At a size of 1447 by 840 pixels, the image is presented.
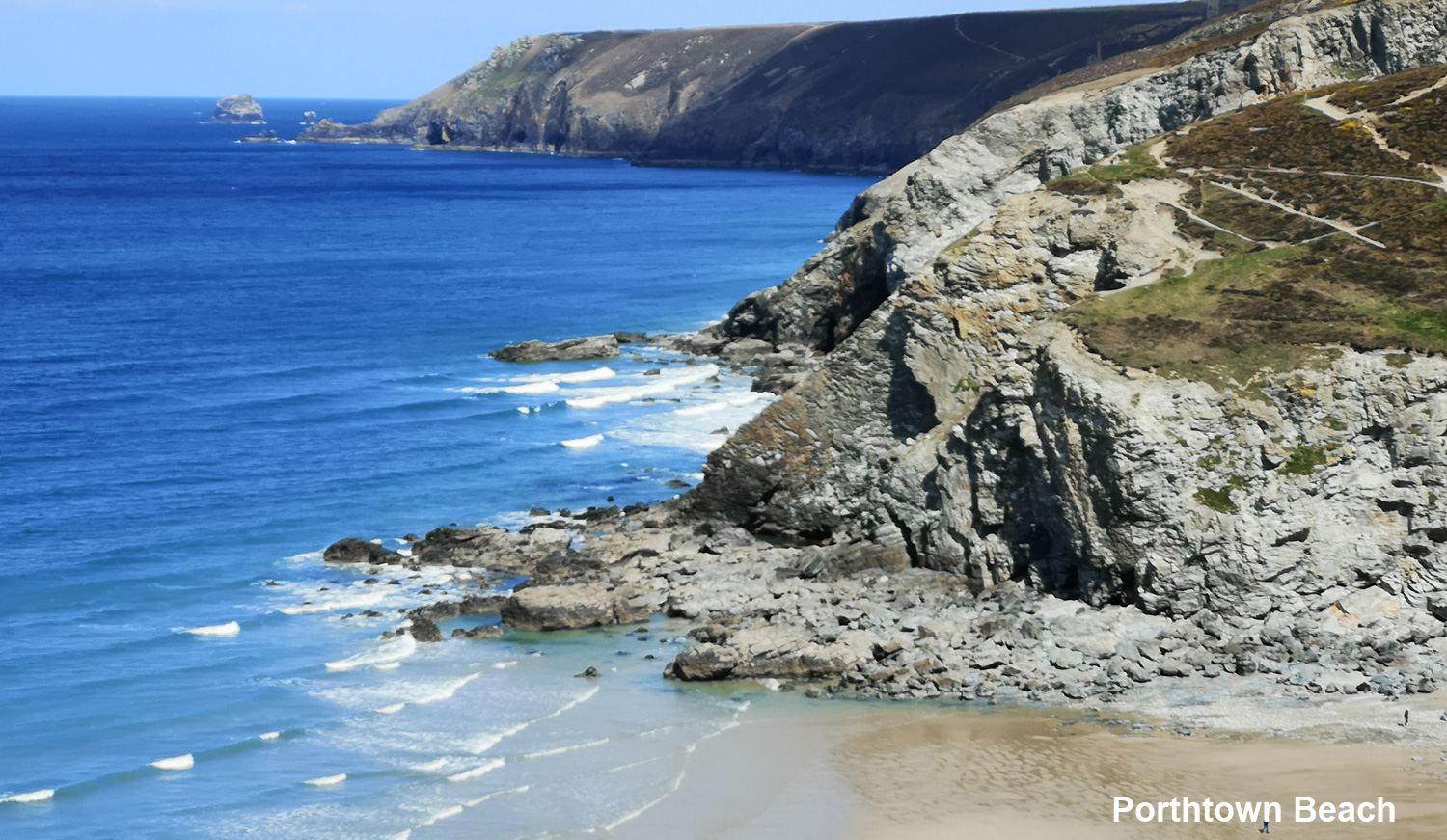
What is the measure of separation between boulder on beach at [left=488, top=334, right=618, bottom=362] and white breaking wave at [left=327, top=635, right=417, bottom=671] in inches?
1457

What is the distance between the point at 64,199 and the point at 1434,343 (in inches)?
6170

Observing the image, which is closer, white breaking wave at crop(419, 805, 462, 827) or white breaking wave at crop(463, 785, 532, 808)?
white breaking wave at crop(419, 805, 462, 827)

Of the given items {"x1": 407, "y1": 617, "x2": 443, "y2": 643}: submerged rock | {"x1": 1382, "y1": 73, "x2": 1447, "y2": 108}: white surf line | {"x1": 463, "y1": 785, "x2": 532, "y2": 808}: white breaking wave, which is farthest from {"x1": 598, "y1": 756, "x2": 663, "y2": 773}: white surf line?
{"x1": 1382, "y1": 73, "x2": 1447, "y2": 108}: white surf line

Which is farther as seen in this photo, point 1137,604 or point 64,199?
point 64,199

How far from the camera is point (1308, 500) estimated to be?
28172 millimetres

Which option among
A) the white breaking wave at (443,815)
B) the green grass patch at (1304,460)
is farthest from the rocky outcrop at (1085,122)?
the white breaking wave at (443,815)

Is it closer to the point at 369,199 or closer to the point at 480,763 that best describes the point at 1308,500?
the point at 480,763

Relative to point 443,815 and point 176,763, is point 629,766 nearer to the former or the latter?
point 443,815

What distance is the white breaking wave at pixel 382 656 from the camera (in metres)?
31.3

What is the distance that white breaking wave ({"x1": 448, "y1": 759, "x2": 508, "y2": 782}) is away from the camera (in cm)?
2559

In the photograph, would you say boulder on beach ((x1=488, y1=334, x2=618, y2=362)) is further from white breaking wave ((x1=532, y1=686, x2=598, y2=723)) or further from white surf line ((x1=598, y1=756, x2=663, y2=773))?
white surf line ((x1=598, y1=756, x2=663, y2=773))

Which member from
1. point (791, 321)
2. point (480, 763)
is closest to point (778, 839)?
point (480, 763)

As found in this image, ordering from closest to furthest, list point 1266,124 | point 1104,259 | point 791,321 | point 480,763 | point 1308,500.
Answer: point 480,763
point 1308,500
point 1104,259
point 1266,124
point 791,321

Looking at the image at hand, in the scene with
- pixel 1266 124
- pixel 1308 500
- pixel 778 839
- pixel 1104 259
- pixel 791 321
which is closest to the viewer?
pixel 778 839
